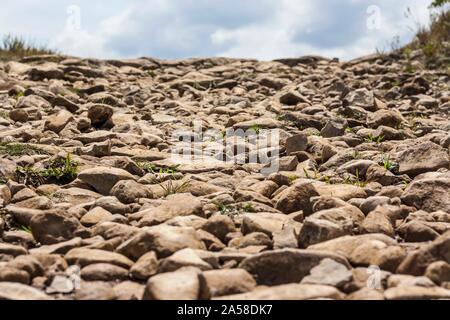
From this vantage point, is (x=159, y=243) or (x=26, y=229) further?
(x=26, y=229)

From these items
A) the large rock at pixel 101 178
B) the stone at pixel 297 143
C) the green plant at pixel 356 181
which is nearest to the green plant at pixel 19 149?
the large rock at pixel 101 178

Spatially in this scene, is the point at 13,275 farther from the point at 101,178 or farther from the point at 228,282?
the point at 101,178

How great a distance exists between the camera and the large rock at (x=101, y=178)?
3.47 m

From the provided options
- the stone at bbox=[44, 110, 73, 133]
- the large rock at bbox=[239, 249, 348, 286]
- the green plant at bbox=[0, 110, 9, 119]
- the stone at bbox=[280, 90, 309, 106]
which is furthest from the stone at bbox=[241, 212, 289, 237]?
the stone at bbox=[280, 90, 309, 106]

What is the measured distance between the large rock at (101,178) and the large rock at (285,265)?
4.92 feet

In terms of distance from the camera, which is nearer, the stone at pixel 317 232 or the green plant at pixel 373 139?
the stone at pixel 317 232

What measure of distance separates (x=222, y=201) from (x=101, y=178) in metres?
0.77

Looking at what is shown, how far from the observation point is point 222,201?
3148mm

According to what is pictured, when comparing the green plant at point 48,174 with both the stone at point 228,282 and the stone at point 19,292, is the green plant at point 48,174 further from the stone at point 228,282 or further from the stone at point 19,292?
the stone at point 228,282

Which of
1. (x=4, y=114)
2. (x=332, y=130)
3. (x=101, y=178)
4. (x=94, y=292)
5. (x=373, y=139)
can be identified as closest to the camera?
(x=94, y=292)

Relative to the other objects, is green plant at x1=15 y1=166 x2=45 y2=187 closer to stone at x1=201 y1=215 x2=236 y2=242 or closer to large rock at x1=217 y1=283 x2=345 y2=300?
stone at x1=201 y1=215 x2=236 y2=242

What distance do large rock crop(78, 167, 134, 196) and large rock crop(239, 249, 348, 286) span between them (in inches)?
59.0

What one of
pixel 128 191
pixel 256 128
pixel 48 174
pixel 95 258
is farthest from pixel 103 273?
pixel 256 128
